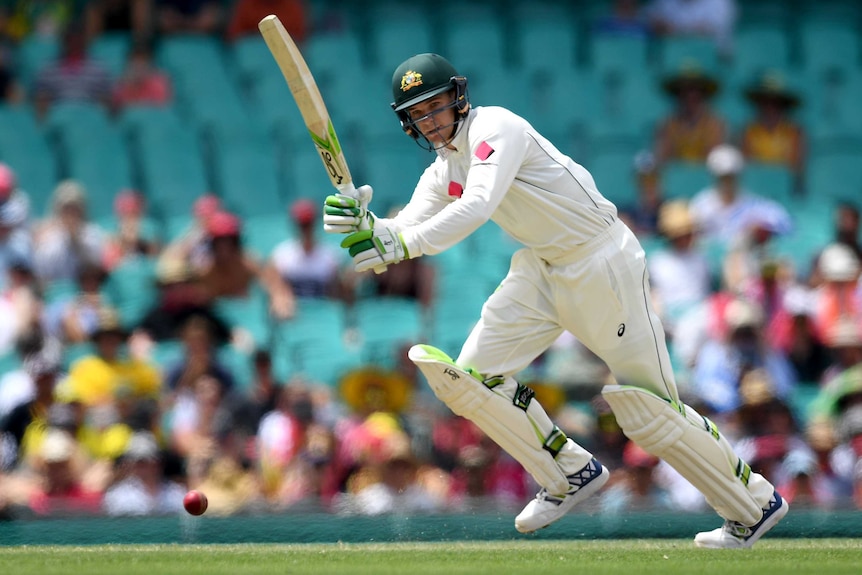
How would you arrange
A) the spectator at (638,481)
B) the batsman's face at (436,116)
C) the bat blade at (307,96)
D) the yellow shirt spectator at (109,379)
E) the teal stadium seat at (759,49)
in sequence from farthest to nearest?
the teal stadium seat at (759,49) < the yellow shirt spectator at (109,379) < the spectator at (638,481) < the batsman's face at (436,116) < the bat blade at (307,96)

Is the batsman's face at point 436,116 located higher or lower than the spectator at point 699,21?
higher

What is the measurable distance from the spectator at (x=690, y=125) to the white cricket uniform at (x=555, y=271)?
5.41 m

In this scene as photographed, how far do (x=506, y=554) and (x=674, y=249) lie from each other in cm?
443

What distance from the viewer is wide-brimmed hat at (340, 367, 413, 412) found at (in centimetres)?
885

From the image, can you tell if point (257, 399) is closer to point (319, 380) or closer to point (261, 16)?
point (319, 380)

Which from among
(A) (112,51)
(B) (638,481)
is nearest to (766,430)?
(B) (638,481)

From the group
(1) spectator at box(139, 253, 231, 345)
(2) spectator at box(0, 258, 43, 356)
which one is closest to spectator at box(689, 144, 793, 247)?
(1) spectator at box(139, 253, 231, 345)

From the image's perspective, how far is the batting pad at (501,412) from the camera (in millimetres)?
6016

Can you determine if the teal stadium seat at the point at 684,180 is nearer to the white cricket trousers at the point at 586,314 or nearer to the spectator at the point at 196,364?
the spectator at the point at 196,364

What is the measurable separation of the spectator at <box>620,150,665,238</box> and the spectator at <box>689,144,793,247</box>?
28cm

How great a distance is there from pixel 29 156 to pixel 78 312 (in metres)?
2.07

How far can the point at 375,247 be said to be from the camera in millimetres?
5684

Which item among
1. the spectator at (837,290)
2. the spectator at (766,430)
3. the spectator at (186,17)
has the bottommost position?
the spectator at (766,430)

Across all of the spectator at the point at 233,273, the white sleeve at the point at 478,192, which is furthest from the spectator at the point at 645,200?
the white sleeve at the point at 478,192
